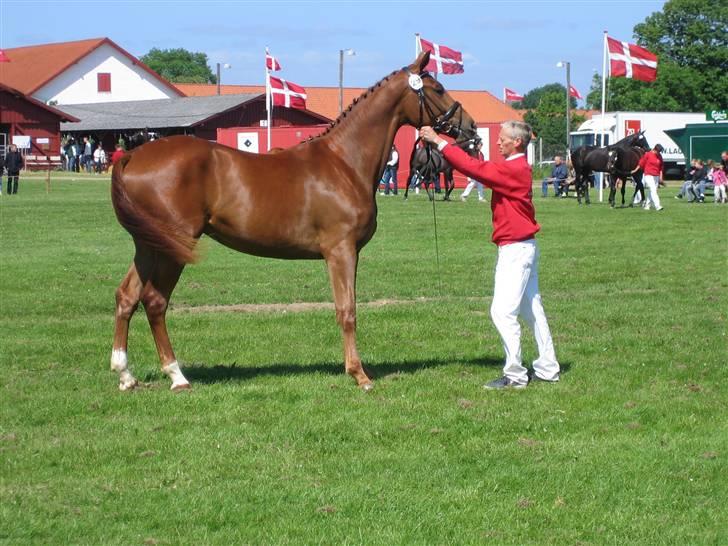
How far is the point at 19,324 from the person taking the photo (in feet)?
44.7

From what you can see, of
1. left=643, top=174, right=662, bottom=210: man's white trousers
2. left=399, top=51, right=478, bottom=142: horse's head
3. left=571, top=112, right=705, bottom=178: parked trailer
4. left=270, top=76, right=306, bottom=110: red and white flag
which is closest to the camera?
left=399, top=51, right=478, bottom=142: horse's head

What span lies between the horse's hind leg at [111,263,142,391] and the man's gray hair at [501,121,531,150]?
11.4ft

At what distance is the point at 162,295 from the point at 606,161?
3113cm

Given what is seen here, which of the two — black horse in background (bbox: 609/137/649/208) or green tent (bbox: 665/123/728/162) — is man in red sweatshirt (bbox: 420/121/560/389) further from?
green tent (bbox: 665/123/728/162)

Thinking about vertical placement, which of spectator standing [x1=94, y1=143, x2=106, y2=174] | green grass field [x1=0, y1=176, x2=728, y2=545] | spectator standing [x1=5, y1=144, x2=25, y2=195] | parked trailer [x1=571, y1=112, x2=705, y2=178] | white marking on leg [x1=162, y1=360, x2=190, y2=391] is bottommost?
green grass field [x1=0, y1=176, x2=728, y2=545]

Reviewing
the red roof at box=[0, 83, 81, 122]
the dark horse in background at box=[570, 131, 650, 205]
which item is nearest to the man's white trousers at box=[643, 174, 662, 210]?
the dark horse in background at box=[570, 131, 650, 205]

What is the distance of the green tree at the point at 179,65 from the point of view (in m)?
173

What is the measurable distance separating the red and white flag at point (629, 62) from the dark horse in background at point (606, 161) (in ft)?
8.03

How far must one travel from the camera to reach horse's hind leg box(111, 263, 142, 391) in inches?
388

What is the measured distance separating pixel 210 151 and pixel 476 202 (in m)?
29.9

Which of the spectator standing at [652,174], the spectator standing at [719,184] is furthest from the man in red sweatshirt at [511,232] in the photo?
the spectator standing at [719,184]

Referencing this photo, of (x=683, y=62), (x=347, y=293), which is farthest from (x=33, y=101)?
(x=347, y=293)

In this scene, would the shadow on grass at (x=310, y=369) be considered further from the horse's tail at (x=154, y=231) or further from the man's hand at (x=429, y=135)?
the man's hand at (x=429, y=135)

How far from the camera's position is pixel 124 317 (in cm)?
998
